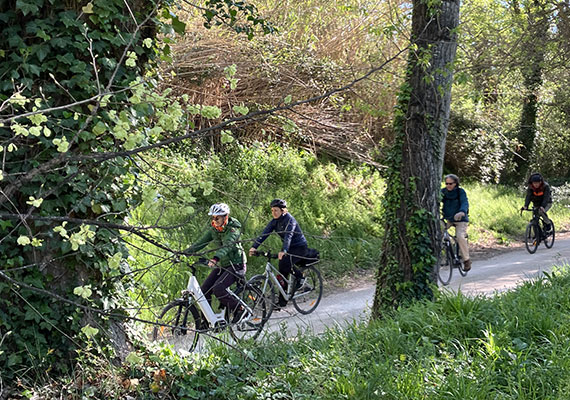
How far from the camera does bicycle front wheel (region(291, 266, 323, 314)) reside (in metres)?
8.74

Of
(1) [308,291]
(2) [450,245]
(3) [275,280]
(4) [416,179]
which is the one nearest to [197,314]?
(3) [275,280]

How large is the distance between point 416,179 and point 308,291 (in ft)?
8.95

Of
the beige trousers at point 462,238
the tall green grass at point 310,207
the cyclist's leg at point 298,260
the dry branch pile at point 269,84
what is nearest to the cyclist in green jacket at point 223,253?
the tall green grass at point 310,207

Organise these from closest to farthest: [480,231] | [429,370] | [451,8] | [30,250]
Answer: [429,370] → [30,250] → [451,8] → [480,231]

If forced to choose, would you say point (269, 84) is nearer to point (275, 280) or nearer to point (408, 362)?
point (275, 280)

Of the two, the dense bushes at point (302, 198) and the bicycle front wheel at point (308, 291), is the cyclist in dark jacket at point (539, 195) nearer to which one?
the dense bushes at point (302, 198)

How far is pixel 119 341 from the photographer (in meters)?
5.15

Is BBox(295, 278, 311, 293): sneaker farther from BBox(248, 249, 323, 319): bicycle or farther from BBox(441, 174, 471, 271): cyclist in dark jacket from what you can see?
BBox(441, 174, 471, 271): cyclist in dark jacket

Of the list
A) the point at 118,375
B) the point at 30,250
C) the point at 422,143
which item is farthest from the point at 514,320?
the point at 30,250

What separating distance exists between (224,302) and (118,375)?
245cm

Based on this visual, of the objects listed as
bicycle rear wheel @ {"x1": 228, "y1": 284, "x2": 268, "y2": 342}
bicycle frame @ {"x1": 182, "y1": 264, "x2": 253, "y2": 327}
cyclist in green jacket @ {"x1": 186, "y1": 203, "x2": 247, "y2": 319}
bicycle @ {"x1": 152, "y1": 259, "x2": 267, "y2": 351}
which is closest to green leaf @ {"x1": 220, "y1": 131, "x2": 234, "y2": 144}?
cyclist in green jacket @ {"x1": 186, "y1": 203, "x2": 247, "y2": 319}

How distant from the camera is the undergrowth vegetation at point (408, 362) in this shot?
4.12m

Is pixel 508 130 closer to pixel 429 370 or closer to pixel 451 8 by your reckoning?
pixel 451 8

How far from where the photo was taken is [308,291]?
887cm
